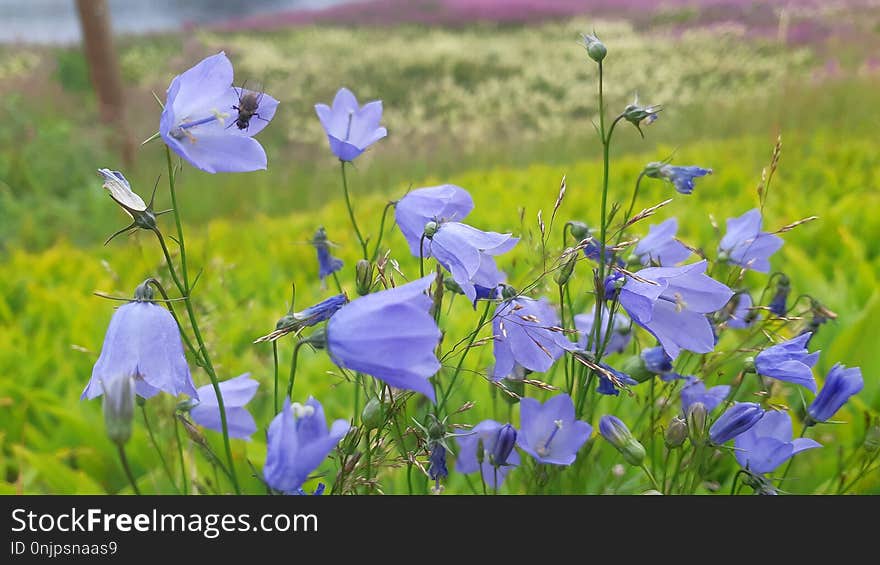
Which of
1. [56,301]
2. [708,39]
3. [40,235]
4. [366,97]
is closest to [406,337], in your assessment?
[56,301]

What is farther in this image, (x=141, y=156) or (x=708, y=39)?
(x=708, y=39)

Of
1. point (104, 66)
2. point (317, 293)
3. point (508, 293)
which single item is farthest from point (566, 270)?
point (104, 66)

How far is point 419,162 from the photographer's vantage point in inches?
244

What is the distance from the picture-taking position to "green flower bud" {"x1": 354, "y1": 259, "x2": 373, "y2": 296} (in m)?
0.77

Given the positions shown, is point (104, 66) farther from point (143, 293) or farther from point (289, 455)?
point (289, 455)

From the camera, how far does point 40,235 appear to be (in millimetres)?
4645

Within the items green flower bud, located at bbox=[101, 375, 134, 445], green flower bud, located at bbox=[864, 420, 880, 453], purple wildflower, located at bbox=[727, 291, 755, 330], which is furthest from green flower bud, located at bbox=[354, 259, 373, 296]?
green flower bud, located at bbox=[864, 420, 880, 453]

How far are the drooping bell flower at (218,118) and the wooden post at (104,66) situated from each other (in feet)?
19.7

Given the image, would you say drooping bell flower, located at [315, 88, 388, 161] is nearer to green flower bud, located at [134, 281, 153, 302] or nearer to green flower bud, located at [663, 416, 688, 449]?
green flower bud, located at [134, 281, 153, 302]

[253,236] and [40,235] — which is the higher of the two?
[253,236]

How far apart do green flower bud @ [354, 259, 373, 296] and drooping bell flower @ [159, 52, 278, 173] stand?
5.8 inches
